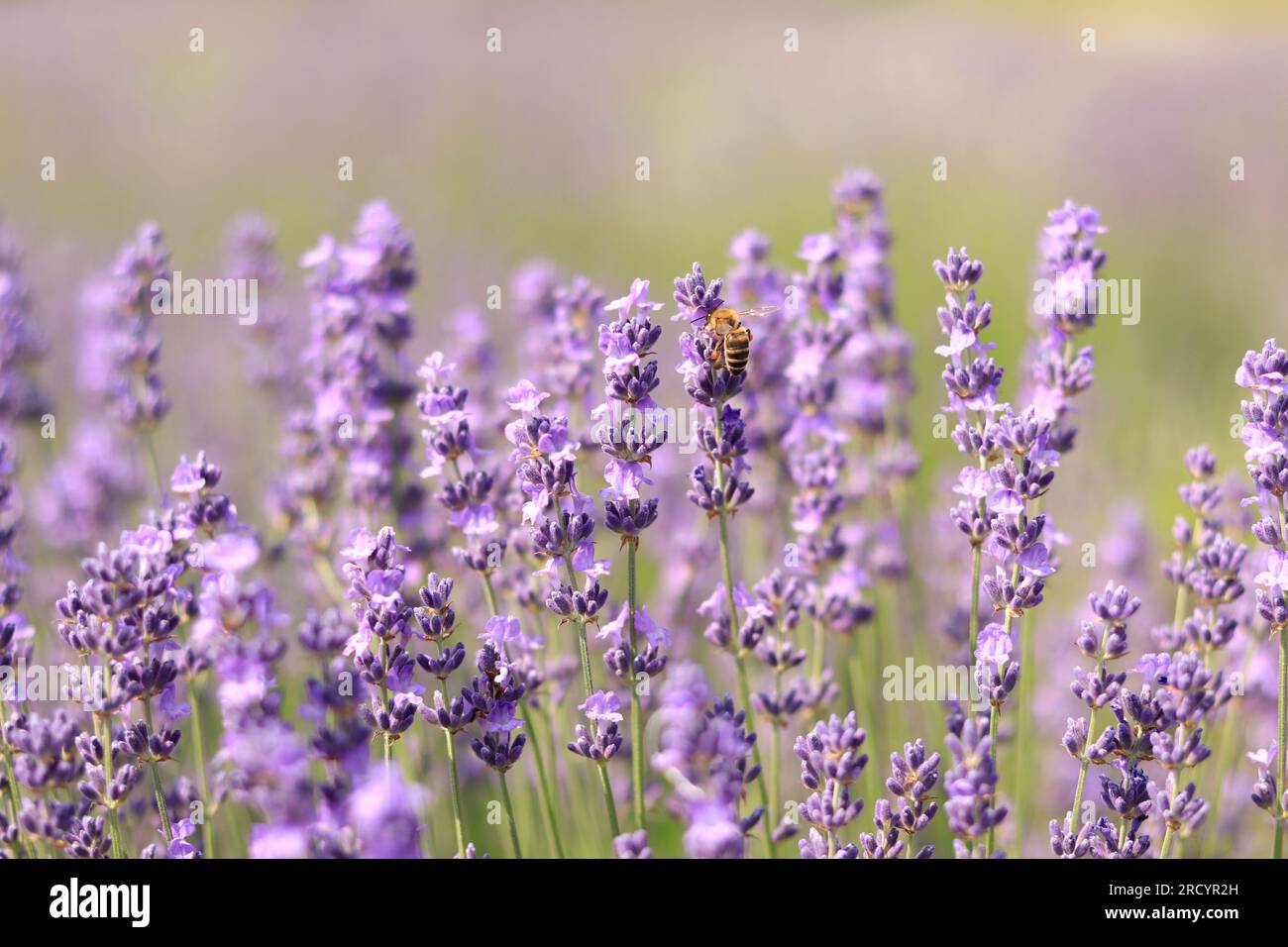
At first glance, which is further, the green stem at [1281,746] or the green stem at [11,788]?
the green stem at [11,788]

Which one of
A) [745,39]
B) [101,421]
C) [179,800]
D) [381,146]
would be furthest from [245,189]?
[179,800]

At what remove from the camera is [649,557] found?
220 inches

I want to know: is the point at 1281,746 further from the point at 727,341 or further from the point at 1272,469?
the point at 727,341

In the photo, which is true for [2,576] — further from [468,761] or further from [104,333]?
[104,333]

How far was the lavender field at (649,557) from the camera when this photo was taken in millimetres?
2299

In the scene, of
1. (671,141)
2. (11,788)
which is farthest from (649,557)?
(671,141)

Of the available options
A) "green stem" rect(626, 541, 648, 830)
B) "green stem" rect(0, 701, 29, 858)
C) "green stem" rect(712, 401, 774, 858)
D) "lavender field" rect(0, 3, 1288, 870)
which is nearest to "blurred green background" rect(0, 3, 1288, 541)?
"lavender field" rect(0, 3, 1288, 870)

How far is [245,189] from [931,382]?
802 cm

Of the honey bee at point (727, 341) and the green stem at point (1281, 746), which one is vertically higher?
the honey bee at point (727, 341)

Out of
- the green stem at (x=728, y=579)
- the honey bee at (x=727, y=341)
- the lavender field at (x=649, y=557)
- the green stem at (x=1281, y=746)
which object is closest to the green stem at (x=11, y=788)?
the lavender field at (x=649, y=557)

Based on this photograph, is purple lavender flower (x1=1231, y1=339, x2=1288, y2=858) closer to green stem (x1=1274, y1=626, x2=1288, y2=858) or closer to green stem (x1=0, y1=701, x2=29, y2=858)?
green stem (x1=1274, y1=626, x2=1288, y2=858)

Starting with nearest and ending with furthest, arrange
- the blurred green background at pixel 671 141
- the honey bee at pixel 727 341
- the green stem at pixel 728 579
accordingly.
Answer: the green stem at pixel 728 579
the honey bee at pixel 727 341
the blurred green background at pixel 671 141

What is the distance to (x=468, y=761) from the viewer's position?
3.81 m

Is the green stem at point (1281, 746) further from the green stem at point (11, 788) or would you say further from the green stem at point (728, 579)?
the green stem at point (11, 788)
